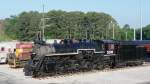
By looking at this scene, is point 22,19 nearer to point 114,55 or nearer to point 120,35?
point 120,35

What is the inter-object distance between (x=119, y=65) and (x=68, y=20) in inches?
2791

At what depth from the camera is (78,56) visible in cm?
2620

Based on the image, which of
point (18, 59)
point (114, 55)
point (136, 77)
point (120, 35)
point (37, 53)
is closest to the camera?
point (136, 77)

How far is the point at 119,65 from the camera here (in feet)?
96.8

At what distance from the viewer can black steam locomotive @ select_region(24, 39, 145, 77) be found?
24094 mm

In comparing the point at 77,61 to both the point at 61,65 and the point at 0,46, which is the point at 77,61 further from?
the point at 0,46

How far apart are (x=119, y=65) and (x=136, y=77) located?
722 cm

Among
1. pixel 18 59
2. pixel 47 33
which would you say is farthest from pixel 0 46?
pixel 47 33

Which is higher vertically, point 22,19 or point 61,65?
point 22,19

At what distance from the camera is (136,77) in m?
22.3

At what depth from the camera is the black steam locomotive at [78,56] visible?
24.1 m

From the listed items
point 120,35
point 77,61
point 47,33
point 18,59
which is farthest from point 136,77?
point 120,35

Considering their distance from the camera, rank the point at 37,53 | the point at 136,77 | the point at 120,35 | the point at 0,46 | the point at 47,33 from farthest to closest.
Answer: the point at 120,35 → the point at 47,33 → the point at 0,46 → the point at 37,53 → the point at 136,77

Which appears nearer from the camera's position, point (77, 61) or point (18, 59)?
point (77, 61)
